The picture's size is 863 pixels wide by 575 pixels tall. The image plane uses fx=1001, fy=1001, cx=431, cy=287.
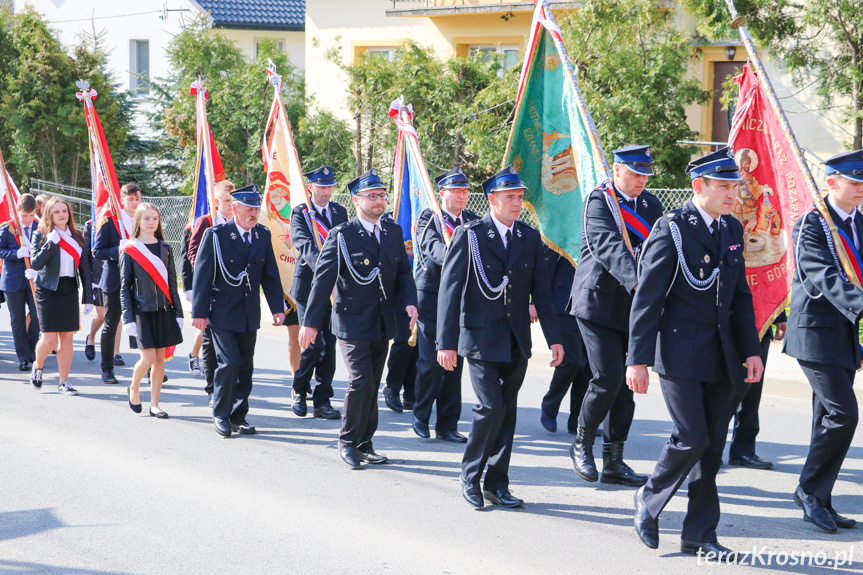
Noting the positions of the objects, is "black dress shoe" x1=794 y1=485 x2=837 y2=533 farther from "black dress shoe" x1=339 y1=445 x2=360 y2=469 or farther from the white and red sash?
the white and red sash

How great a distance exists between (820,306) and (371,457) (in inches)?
123

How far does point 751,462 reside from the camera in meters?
6.91

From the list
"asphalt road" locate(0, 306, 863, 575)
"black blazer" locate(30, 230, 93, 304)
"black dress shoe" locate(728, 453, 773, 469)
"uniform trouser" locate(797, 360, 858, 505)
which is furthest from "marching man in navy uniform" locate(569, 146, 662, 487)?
"black blazer" locate(30, 230, 93, 304)

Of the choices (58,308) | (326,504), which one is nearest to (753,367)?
(326,504)

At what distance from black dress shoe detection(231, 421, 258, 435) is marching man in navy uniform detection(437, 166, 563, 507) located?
242 cm

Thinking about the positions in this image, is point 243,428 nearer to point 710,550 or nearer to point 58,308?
point 58,308

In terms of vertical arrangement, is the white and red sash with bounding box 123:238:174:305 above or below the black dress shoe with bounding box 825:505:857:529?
above

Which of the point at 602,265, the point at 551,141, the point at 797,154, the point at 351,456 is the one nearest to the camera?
the point at 797,154

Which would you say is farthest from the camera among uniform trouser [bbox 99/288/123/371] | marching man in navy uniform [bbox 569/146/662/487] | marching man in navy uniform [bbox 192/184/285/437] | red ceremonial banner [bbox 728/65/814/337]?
uniform trouser [bbox 99/288/123/371]

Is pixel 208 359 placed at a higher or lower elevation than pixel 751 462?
higher

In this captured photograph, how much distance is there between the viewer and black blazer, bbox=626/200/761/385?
5090 mm

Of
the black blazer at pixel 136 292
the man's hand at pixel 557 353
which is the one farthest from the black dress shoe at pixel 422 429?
the black blazer at pixel 136 292

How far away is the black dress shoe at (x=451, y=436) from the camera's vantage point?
771 centimetres

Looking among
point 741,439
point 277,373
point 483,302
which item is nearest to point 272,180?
point 277,373
